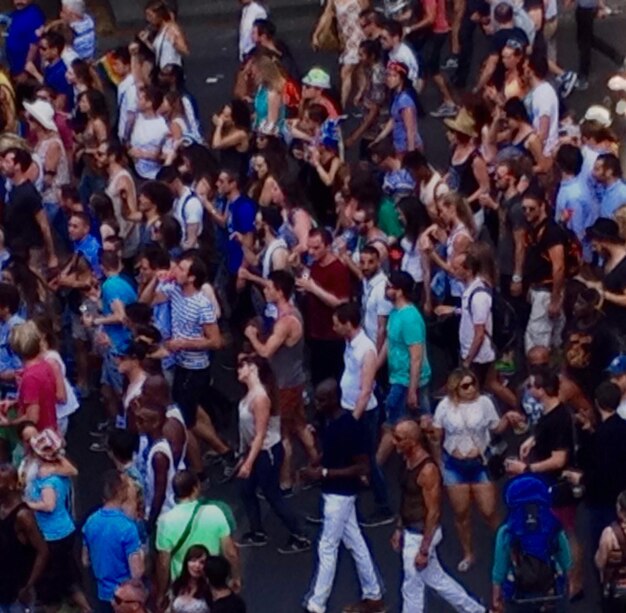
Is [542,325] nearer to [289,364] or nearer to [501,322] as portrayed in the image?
[501,322]

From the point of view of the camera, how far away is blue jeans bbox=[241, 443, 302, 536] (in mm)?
11492

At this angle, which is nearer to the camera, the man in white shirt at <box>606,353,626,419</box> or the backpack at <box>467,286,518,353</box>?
the man in white shirt at <box>606,353,626,419</box>

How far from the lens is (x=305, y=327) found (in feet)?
42.3

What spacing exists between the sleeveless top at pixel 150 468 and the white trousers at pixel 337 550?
2.92ft

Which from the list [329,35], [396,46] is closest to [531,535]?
[396,46]

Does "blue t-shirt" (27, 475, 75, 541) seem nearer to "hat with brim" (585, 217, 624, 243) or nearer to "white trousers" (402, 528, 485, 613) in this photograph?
"white trousers" (402, 528, 485, 613)

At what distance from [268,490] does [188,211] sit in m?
2.48

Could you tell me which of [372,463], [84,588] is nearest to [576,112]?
[372,463]

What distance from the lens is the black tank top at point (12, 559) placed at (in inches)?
401

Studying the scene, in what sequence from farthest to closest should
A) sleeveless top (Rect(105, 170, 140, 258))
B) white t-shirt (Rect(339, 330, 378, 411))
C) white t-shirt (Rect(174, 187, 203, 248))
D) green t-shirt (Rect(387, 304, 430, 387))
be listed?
sleeveless top (Rect(105, 170, 140, 258)) < white t-shirt (Rect(174, 187, 203, 248)) < green t-shirt (Rect(387, 304, 430, 387)) < white t-shirt (Rect(339, 330, 378, 411))

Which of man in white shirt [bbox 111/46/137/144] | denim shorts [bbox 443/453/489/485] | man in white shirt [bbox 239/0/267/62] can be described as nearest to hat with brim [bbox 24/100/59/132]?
man in white shirt [bbox 111/46/137/144]

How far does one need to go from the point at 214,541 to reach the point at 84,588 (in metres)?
1.58

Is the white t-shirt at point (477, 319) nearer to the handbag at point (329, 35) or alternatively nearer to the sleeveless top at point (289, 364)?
the sleeveless top at point (289, 364)

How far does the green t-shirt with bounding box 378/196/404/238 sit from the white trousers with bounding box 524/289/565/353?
110 centimetres
